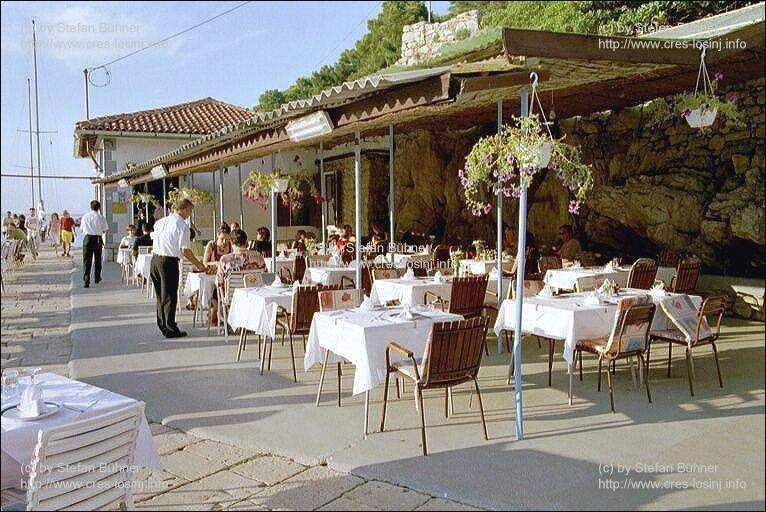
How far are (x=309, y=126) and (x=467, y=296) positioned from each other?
2.38m

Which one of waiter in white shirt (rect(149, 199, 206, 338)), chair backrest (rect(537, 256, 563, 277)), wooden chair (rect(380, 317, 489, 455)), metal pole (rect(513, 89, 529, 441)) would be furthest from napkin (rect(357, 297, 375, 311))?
chair backrest (rect(537, 256, 563, 277))

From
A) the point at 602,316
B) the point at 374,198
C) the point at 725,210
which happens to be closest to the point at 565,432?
the point at 602,316

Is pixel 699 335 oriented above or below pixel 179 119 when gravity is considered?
below

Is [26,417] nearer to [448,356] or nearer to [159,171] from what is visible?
[448,356]

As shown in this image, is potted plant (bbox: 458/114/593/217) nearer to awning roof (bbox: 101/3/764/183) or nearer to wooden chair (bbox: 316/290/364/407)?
awning roof (bbox: 101/3/764/183)

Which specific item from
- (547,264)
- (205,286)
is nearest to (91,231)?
(205,286)

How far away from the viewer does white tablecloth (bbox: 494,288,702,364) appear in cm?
541

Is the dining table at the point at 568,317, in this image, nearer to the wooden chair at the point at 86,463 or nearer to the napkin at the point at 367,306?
the napkin at the point at 367,306

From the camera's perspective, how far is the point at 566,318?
5445 mm

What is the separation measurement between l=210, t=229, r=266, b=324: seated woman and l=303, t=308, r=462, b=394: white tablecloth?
2.72 meters

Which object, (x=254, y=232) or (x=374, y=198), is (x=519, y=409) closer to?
(x=374, y=198)

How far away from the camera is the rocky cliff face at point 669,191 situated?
902 cm

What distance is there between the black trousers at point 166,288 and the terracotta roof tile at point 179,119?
10860 mm

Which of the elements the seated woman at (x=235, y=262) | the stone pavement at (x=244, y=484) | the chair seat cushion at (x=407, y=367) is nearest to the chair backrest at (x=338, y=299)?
the chair seat cushion at (x=407, y=367)
